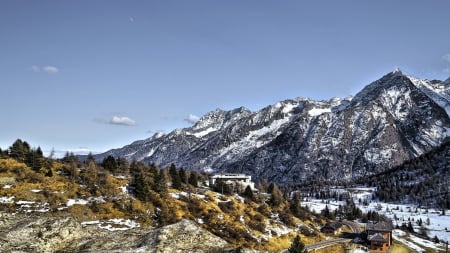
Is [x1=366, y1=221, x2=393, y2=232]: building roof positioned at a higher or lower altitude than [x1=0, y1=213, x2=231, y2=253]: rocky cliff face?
lower

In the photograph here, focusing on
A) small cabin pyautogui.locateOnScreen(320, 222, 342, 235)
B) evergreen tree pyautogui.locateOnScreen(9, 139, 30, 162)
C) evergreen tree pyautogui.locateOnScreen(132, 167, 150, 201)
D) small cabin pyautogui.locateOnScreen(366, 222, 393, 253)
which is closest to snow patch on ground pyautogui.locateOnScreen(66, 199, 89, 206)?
evergreen tree pyautogui.locateOnScreen(132, 167, 150, 201)

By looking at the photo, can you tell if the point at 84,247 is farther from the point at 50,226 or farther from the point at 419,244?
the point at 419,244

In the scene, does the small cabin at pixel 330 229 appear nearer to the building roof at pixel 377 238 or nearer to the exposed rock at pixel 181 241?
the building roof at pixel 377 238

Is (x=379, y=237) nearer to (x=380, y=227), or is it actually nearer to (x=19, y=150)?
(x=380, y=227)

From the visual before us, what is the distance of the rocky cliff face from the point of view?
1584 cm

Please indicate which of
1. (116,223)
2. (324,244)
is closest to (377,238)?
(324,244)

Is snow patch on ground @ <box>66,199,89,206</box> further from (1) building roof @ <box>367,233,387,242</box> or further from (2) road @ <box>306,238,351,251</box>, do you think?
(1) building roof @ <box>367,233,387,242</box>

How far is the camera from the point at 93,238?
18406mm

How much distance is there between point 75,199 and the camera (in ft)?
336

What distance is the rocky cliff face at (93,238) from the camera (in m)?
15.8

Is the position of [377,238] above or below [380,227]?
below

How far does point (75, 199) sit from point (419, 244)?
128m

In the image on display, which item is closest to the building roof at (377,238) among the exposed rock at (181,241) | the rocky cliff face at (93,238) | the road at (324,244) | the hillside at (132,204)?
the road at (324,244)

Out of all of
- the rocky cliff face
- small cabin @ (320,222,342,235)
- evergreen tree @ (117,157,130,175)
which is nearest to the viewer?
the rocky cliff face
